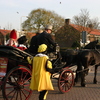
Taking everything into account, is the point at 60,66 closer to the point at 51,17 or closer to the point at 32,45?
the point at 32,45

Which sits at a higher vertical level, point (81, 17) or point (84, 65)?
point (81, 17)

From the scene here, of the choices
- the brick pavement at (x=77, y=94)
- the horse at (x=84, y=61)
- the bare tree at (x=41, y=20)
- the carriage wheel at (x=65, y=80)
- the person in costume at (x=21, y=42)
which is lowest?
the brick pavement at (x=77, y=94)

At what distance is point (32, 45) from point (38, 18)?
125 feet

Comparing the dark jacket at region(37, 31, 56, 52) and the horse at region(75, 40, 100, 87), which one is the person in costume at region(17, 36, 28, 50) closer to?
the dark jacket at region(37, 31, 56, 52)

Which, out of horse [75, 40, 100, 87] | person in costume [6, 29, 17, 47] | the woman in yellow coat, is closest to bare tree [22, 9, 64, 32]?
horse [75, 40, 100, 87]

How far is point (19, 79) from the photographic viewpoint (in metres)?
5.30

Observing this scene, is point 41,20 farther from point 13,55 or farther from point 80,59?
point 13,55

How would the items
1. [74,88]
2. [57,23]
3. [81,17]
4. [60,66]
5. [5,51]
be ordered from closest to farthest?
[5,51], [60,66], [74,88], [81,17], [57,23]

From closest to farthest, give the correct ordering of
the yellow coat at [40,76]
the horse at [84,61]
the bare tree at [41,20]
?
the yellow coat at [40,76], the horse at [84,61], the bare tree at [41,20]

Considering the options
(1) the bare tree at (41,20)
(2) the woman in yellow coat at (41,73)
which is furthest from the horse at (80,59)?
(1) the bare tree at (41,20)

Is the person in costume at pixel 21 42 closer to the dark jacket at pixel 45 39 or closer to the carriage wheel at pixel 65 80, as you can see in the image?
the dark jacket at pixel 45 39

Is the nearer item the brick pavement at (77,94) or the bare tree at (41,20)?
the brick pavement at (77,94)

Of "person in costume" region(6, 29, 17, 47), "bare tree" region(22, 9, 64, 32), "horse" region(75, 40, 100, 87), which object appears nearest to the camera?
"person in costume" region(6, 29, 17, 47)

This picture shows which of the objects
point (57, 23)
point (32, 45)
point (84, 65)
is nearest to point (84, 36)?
point (84, 65)
